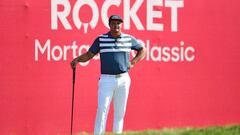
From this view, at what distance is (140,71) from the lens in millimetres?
10477

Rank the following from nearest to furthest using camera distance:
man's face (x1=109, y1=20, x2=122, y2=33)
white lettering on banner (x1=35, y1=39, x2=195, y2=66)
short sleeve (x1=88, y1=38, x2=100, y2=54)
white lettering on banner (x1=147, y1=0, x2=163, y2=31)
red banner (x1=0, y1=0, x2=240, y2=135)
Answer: man's face (x1=109, y1=20, x2=122, y2=33), short sleeve (x1=88, y1=38, x2=100, y2=54), red banner (x1=0, y1=0, x2=240, y2=135), white lettering on banner (x1=35, y1=39, x2=195, y2=66), white lettering on banner (x1=147, y1=0, x2=163, y2=31)

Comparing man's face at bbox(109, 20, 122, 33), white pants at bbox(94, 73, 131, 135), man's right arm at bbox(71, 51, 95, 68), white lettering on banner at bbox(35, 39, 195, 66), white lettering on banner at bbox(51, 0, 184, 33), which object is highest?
white lettering on banner at bbox(51, 0, 184, 33)

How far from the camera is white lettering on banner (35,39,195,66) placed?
384 inches

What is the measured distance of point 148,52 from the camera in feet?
34.4

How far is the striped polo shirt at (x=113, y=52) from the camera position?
29.2 feet

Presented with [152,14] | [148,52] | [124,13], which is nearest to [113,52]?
[124,13]

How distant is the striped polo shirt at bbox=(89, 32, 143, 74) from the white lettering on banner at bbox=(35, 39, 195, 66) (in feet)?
3.01

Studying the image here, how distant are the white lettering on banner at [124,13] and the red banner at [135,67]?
0.01m

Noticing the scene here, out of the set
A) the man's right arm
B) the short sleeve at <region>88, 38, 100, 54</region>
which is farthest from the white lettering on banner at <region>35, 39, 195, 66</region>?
the short sleeve at <region>88, 38, 100, 54</region>

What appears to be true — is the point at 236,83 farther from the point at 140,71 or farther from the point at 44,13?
the point at 44,13

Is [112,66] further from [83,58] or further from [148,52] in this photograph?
[148,52]

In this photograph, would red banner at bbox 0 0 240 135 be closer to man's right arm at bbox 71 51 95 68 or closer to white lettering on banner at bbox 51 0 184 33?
white lettering on banner at bbox 51 0 184 33

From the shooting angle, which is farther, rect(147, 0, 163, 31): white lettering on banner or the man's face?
rect(147, 0, 163, 31): white lettering on banner

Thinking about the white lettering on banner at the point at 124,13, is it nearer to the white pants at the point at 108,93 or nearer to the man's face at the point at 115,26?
the man's face at the point at 115,26
